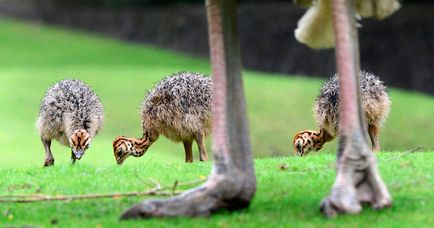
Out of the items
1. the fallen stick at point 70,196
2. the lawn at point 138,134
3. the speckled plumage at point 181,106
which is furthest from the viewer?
the speckled plumage at point 181,106

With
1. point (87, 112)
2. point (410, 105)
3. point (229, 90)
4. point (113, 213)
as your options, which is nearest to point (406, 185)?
point (229, 90)

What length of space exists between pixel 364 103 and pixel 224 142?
332 centimetres

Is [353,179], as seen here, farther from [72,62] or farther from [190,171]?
[72,62]

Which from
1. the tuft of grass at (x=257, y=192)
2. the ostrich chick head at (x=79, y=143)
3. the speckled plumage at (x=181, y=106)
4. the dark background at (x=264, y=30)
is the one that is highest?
the dark background at (x=264, y=30)

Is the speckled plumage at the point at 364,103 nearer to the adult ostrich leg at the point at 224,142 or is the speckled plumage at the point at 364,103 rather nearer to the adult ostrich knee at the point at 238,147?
the adult ostrich knee at the point at 238,147

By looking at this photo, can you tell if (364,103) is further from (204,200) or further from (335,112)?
(204,200)

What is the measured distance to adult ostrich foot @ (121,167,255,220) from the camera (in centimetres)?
583

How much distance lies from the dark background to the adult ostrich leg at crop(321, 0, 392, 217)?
1625cm

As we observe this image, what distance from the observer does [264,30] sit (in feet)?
80.0

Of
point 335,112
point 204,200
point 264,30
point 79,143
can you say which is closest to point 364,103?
point 335,112

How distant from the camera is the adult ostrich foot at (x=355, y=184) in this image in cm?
570

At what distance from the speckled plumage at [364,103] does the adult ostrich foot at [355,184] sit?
319 cm

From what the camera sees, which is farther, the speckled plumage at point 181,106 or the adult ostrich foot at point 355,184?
the speckled plumage at point 181,106

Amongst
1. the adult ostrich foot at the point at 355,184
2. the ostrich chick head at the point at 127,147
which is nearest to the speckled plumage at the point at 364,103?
the ostrich chick head at the point at 127,147
